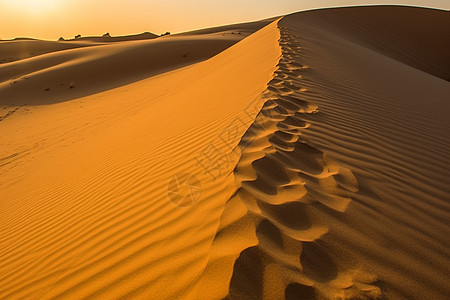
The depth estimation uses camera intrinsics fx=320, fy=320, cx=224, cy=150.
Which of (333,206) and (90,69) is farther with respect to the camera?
(90,69)

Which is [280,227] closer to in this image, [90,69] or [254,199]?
[254,199]

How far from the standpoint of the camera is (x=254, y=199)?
7.04ft

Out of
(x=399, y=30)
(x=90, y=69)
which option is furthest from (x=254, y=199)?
(x=399, y=30)

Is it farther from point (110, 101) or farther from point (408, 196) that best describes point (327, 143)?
point (110, 101)

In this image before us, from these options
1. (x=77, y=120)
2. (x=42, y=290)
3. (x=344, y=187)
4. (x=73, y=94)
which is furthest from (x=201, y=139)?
(x=73, y=94)

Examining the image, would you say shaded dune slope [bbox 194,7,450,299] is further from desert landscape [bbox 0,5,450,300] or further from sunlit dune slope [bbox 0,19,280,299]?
sunlit dune slope [bbox 0,19,280,299]

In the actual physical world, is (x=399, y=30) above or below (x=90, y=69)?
below

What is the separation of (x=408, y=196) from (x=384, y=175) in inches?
11.9

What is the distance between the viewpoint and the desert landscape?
5.73 ft

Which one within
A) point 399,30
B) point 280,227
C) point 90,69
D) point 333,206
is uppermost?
point 90,69

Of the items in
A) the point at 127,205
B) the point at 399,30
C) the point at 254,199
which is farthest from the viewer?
the point at 399,30

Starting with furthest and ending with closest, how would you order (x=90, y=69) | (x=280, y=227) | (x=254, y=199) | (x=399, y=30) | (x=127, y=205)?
(x=399, y=30) → (x=90, y=69) → (x=127, y=205) → (x=254, y=199) → (x=280, y=227)

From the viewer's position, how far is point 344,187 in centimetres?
250

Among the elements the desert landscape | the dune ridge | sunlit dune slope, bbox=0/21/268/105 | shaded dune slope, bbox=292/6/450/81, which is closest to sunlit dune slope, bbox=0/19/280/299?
the desert landscape
